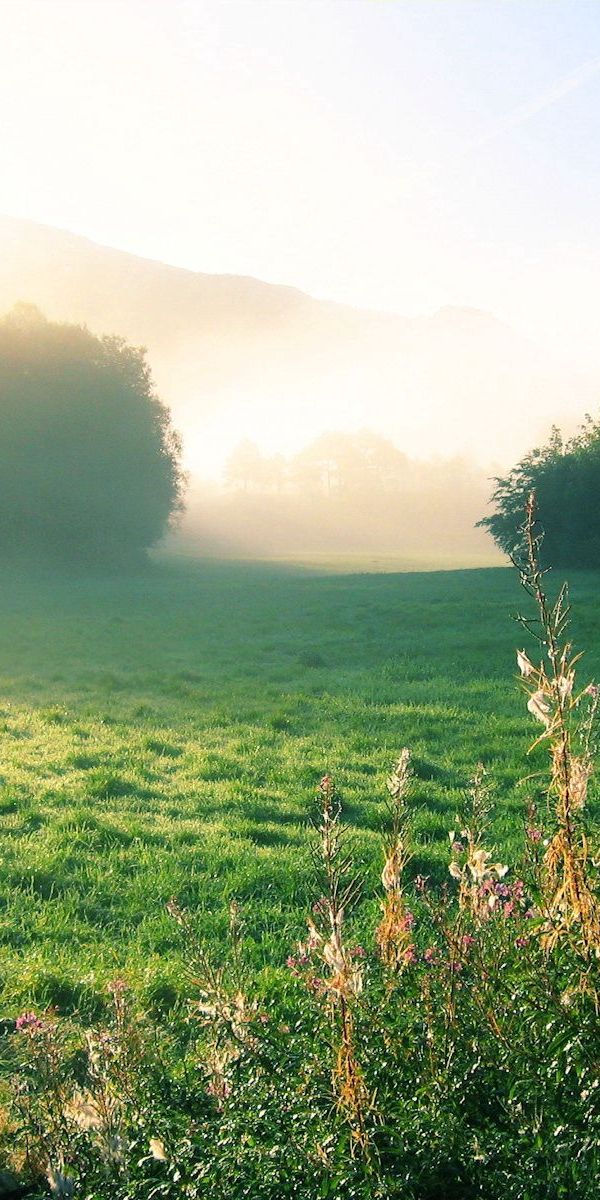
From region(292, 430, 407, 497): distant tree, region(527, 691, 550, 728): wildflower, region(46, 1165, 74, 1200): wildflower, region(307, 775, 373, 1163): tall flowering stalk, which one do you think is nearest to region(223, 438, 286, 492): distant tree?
region(292, 430, 407, 497): distant tree

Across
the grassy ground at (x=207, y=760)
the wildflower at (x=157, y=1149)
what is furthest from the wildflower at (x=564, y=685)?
the grassy ground at (x=207, y=760)

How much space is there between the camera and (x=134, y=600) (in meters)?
39.2

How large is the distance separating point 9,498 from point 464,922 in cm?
5100

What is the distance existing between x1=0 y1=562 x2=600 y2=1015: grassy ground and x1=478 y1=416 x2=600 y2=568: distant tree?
18.9m

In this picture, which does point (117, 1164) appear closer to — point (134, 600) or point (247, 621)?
point (247, 621)

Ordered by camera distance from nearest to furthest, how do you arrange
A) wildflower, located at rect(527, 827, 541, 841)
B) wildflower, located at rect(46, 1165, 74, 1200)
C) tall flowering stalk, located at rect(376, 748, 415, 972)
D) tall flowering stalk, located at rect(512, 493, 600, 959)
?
tall flowering stalk, located at rect(512, 493, 600, 959) → wildflower, located at rect(46, 1165, 74, 1200) → tall flowering stalk, located at rect(376, 748, 415, 972) → wildflower, located at rect(527, 827, 541, 841)

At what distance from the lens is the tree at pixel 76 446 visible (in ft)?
168

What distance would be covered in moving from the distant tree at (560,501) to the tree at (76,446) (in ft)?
75.1

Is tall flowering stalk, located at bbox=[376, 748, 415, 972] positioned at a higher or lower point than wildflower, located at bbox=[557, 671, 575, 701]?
lower

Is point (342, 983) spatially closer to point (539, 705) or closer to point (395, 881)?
point (395, 881)

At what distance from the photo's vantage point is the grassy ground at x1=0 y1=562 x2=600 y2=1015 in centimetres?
712

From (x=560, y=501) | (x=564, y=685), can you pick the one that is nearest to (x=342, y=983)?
(x=564, y=685)

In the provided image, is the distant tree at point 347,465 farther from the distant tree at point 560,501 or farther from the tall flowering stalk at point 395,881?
the tall flowering stalk at point 395,881

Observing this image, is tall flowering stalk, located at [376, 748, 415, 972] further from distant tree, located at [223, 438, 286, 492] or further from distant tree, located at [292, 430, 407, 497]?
distant tree, located at [292, 430, 407, 497]
